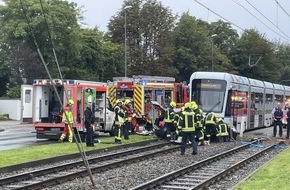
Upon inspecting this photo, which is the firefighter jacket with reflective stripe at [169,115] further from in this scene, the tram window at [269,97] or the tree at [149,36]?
the tree at [149,36]

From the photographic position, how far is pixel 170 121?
83.2ft

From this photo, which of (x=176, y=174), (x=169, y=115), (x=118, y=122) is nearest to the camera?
(x=176, y=174)

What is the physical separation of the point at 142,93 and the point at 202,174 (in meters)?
15.0

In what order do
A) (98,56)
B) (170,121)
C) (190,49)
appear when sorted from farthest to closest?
(190,49) → (98,56) → (170,121)

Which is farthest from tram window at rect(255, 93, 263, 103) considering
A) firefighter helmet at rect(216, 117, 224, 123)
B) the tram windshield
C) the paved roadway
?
the paved roadway

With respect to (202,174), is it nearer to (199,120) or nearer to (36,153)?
(199,120)

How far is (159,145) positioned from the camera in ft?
79.7

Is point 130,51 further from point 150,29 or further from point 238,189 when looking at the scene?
point 238,189

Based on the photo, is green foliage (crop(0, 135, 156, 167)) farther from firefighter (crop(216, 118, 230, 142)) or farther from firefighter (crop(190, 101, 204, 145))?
firefighter (crop(216, 118, 230, 142))

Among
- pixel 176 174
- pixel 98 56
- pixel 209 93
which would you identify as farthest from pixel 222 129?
pixel 98 56

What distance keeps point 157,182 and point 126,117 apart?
11911mm

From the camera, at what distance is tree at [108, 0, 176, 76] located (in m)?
61.8

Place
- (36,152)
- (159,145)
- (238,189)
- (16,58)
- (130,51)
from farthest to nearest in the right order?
1. (130,51)
2. (16,58)
3. (159,145)
4. (36,152)
5. (238,189)

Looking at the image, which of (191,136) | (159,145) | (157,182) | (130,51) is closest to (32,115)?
(159,145)
